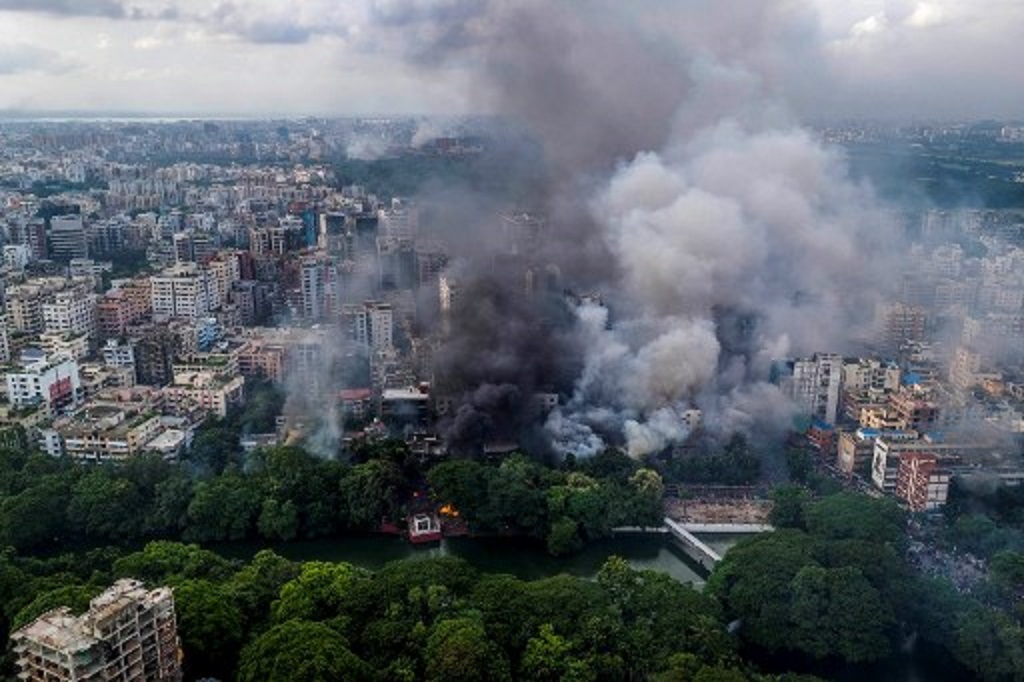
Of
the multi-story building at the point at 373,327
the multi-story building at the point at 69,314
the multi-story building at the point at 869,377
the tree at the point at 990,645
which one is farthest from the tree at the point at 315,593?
the multi-story building at the point at 69,314

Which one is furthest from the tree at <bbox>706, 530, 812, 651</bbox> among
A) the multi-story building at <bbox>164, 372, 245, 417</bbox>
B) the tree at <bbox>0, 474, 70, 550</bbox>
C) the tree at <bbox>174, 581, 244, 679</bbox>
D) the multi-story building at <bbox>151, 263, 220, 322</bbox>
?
the multi-story building at <bbox>151, 263, 220, 322</bbox>

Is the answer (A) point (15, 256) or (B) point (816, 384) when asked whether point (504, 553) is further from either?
(A) point (15, 256)

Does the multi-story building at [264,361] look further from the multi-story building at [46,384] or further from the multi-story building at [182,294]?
the multi-story building at [182,294]

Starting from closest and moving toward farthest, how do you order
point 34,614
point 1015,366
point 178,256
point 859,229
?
point 34,614 → point 1015,366 → point 859,229 → point 178,256

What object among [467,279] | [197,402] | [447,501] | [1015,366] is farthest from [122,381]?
[1015,366]

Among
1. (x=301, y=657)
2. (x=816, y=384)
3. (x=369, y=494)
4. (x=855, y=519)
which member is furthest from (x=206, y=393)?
(x=855, y=519)

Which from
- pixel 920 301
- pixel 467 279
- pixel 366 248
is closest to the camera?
pixel 467 279

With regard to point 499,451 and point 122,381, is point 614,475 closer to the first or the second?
point 499,451
